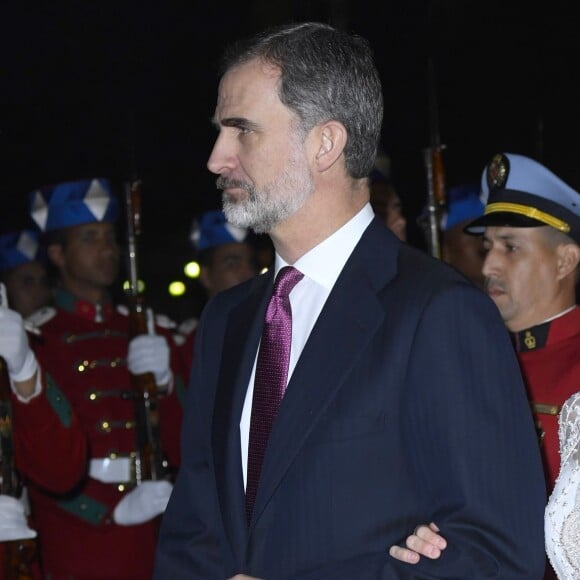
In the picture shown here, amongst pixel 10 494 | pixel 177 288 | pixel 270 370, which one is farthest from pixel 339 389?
pixel 177 288

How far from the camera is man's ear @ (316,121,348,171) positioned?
2.41m

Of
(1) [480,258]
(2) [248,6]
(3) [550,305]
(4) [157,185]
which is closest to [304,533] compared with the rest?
(3) [550,305]

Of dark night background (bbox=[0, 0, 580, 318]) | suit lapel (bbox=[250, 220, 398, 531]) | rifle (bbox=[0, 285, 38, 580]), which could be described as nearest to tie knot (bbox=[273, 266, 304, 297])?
suit lapel (bbox=[250, 220, 398, 531])

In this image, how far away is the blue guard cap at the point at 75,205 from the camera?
5.28m

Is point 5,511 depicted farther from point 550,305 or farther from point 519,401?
point 519,401

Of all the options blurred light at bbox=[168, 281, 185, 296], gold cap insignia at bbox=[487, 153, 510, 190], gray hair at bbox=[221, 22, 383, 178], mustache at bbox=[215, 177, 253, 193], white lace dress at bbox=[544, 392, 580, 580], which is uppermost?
gray hair at bbox=[221, 22, 383, 178]

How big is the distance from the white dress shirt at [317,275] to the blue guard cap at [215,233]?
12.9 feet

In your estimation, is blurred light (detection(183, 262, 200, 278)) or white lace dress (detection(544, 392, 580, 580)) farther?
blurred light (detection(183, 262, 200, 278))

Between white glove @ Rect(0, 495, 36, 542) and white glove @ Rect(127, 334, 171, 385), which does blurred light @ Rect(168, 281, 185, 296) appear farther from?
white glove @ Rect(0, 495, 36, 542)

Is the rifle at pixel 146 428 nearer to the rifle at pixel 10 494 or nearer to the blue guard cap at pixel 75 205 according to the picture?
the blue guard cap at pixel 75 205

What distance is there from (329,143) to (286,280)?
0.94ft

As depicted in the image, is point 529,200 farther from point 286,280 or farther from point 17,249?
point 17,249

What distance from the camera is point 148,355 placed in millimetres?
5023

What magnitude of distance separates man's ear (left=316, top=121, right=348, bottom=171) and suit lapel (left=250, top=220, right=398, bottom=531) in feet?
0.69
